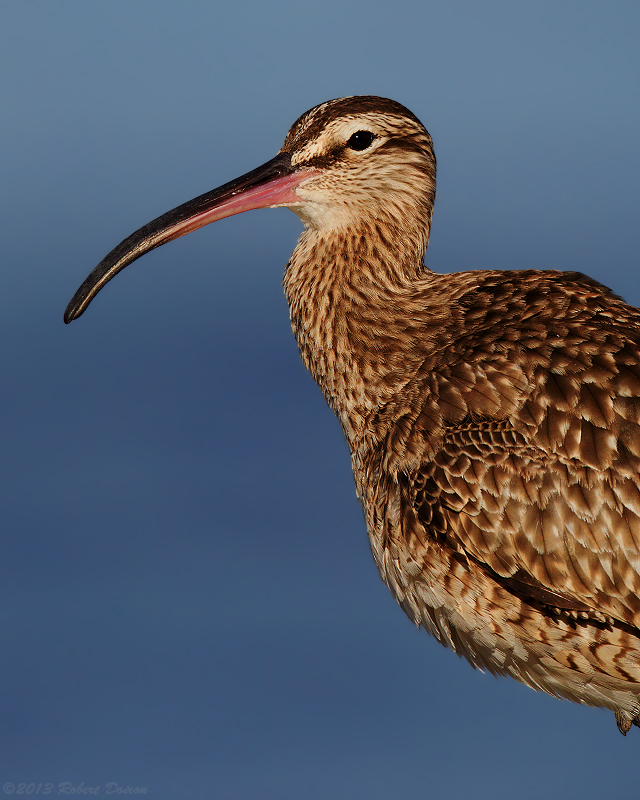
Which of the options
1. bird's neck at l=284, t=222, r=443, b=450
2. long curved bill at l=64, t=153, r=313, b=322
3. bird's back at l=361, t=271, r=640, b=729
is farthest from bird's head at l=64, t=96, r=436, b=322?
bird's back at l=361, t=271, r=640, b=729

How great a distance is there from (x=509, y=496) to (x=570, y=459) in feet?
1.12

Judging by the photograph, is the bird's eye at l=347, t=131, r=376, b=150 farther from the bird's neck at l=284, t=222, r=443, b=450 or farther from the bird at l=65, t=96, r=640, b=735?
the bird's neck at l=284, t=222, r=443, b=450

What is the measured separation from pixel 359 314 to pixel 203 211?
3.34 feet

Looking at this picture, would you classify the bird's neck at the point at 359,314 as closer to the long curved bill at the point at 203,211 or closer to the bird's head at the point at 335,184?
the bird's head at the point at 335,184

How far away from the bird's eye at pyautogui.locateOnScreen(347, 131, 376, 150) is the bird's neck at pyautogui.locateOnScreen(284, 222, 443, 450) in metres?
0.46

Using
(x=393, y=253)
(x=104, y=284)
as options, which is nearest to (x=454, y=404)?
(x=393, y=253)

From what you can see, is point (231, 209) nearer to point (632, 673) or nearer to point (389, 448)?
point (389, 448)

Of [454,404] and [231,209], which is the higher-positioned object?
[231,209]

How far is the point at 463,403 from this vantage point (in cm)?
537

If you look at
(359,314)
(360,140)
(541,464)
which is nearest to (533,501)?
(541,464)

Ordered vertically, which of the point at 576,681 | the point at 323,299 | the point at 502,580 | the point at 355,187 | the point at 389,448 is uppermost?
the point at 355,187

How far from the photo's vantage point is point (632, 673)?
17.2 ft

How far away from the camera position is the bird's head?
5.71 meters

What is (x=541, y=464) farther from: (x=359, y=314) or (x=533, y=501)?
(x=359, y=314)
